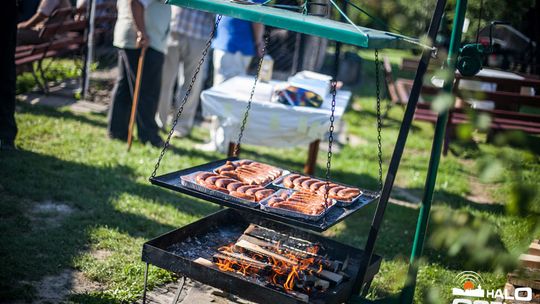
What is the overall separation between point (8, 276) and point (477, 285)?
3.57 m

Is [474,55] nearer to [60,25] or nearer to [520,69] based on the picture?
[60,25]

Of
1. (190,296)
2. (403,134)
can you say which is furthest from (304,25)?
(190,296)

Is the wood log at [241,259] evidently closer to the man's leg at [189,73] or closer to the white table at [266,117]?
the white table at [266,117]

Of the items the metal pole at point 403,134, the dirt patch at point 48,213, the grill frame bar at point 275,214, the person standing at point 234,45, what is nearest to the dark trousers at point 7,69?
the dirt patch at point 48,213

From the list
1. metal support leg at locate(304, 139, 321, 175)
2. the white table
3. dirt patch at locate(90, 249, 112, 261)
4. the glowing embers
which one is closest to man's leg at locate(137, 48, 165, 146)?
the white table

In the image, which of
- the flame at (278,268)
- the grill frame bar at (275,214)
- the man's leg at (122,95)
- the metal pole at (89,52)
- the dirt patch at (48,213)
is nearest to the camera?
the grill frame bar at (275,214)

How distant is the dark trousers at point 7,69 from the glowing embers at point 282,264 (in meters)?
3.38

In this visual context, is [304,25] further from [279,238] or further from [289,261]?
[279,238]

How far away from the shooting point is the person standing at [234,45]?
24.4 ft

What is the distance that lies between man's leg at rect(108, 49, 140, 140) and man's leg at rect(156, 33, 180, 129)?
0.63 metres

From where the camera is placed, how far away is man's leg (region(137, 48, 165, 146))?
7254mm

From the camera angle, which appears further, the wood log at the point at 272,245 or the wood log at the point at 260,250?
the wood log at the point at 272,245

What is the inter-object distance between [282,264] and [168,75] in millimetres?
4828

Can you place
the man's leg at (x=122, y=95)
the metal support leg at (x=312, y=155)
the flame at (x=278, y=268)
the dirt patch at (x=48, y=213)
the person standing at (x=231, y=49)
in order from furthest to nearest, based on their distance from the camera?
the person standing at (x=231, y=49), the man's leg at (x=122, y=95), the metal support leg at (x=312, y=155), the dirt patch at (x=48, y=213), the flame at (x=278, y=268)
